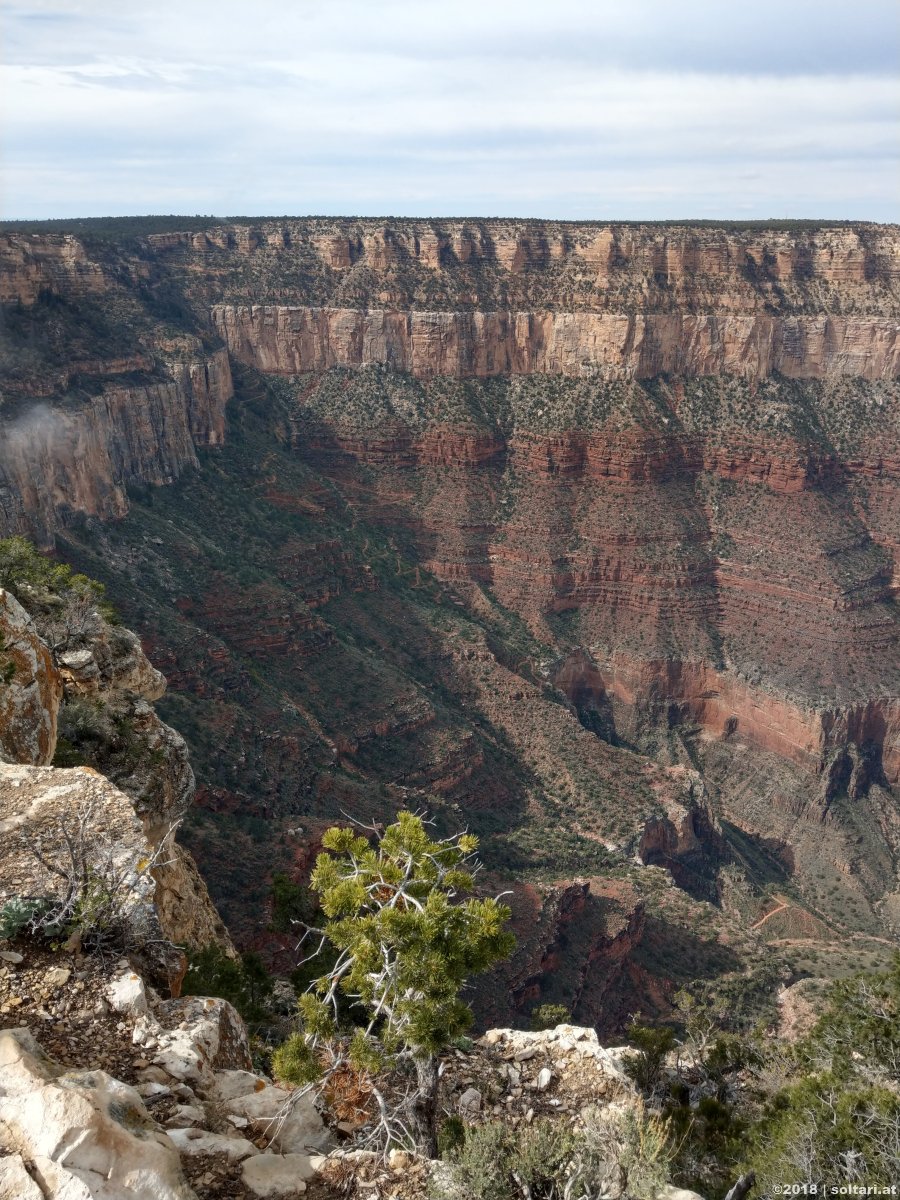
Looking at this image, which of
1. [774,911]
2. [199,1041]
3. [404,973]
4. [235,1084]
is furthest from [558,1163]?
[774,911]

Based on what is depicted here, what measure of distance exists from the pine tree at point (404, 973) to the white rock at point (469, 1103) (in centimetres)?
115

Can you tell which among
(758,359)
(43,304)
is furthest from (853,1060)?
(758,359)

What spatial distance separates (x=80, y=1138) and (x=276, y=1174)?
2461 mm

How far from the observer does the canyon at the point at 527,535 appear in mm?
47562

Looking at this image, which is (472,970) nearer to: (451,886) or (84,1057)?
(451,886)

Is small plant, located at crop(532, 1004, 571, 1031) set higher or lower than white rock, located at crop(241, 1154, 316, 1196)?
lower

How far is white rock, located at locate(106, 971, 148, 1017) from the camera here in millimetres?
11656

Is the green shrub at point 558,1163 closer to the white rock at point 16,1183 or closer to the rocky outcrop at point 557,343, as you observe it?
the white rock at point 16,1183

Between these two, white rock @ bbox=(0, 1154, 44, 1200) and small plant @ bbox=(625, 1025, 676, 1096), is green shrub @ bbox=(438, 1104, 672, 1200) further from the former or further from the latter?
small plant @ bbox=(625, 1025, 676, 1096)

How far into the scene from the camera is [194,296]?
82.1m

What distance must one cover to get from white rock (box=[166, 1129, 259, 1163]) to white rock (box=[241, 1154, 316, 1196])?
156mm

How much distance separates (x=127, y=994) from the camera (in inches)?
463

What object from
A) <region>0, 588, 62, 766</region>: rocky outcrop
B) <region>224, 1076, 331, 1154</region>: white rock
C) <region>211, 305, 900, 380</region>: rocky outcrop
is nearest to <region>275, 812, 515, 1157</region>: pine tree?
<region>224, 1076, 331, 1154</region>: white rock

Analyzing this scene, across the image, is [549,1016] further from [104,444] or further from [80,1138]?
[104,444]
